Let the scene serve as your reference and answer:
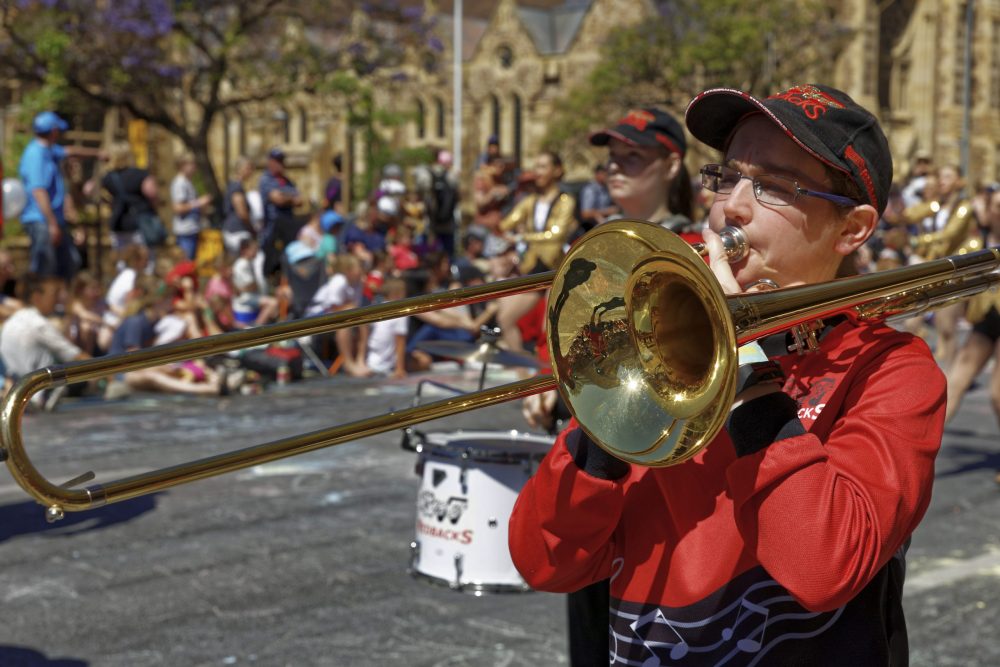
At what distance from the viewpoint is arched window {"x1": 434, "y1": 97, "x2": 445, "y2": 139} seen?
184 ft

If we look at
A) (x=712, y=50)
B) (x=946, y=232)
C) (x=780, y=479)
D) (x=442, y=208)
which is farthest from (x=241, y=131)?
(x=780, y=479)

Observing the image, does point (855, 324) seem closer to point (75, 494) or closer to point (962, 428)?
point (75, 494)

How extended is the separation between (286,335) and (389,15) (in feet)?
69.3

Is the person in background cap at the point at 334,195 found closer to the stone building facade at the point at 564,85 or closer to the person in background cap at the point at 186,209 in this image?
the person in background cap at the point at 186,209

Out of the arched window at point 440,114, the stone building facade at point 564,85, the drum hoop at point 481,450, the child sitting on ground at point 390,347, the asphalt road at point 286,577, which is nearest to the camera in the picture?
the drum hoop at point 481,450

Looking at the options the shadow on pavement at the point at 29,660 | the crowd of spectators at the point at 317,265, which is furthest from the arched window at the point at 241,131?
the shadow on pavement at the point at 29,660

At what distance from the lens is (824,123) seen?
6.84 ft

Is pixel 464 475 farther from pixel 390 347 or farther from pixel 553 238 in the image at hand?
pixel 390 347

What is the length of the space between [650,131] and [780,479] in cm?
252

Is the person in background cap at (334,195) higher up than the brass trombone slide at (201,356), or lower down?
lower down

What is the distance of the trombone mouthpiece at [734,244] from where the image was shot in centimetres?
208

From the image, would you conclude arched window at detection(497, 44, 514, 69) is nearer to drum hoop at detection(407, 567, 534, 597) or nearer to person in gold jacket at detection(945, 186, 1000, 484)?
person in gold jacket at detection(945, 186, 1000, 484)

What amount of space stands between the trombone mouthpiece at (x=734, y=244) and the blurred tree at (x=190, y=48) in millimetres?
19692

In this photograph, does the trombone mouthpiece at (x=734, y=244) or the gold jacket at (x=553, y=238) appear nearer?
the trombone mouthpiece at (x=734, y=244)
